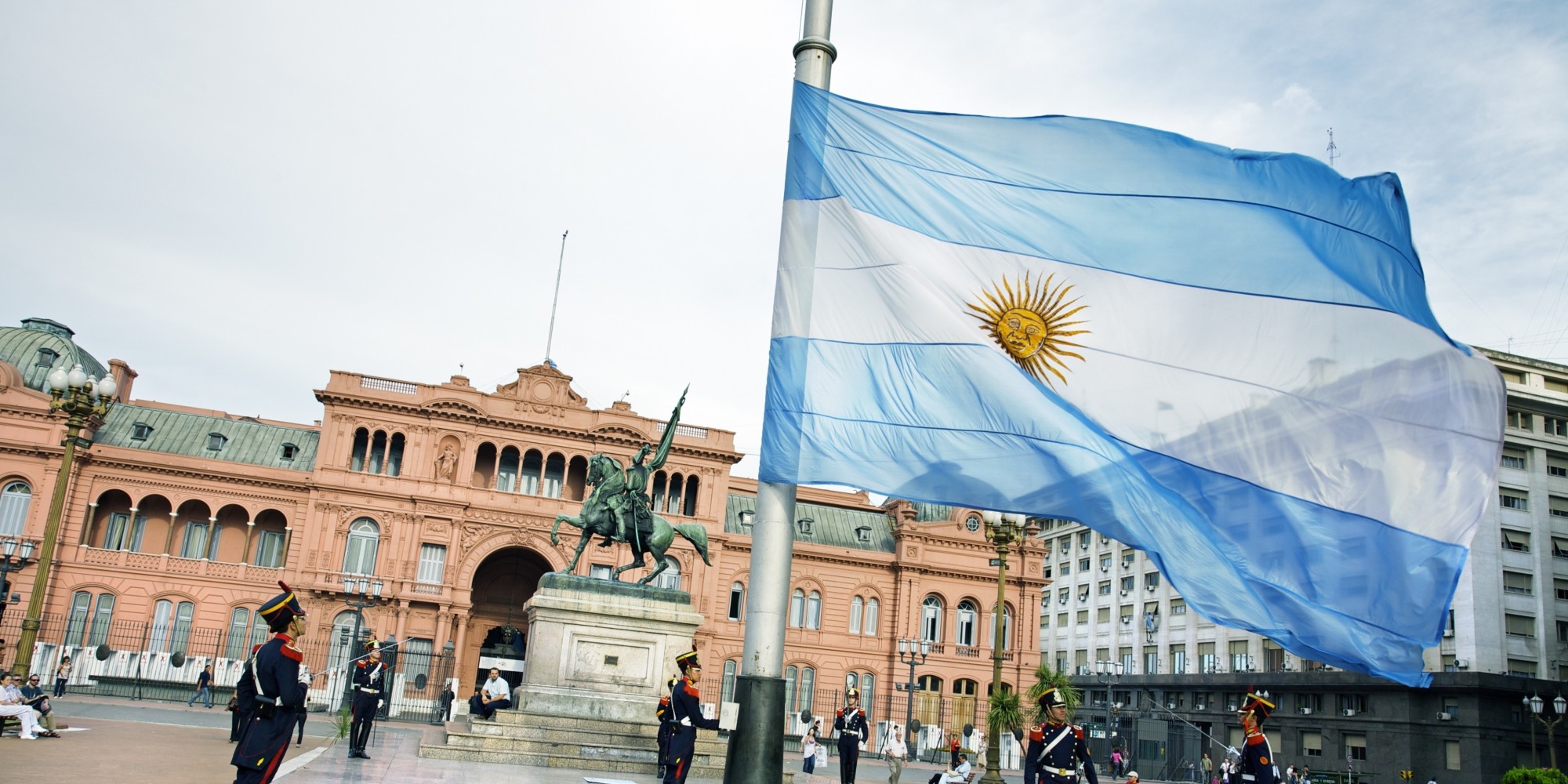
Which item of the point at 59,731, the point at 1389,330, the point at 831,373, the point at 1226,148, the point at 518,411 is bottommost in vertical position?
the point at 59,731

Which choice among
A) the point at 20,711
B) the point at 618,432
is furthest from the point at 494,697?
the point at 618,432

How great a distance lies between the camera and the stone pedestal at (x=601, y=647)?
16781 millimetres

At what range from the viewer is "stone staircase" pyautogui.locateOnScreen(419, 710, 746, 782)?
49.9 feet

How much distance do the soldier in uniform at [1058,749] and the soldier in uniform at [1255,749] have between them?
56.2 inches

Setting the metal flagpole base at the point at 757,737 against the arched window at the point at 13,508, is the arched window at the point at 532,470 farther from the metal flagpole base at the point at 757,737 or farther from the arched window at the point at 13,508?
the metal flagpole base at the point at 757,737

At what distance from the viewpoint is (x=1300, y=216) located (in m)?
8.48

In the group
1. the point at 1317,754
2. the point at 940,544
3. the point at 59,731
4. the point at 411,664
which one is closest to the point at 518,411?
the point at 411,664

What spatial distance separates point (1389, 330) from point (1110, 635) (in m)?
69.6

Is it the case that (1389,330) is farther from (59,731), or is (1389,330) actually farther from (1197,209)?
(59,731)

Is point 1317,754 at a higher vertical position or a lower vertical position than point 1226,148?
lower

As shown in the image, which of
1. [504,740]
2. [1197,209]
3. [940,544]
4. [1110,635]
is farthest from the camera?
[1110,635]

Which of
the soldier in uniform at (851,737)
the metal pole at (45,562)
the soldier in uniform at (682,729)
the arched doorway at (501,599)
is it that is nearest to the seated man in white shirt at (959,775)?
the soldier in uniform at (851,737)

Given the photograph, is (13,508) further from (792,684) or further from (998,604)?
(998,604)

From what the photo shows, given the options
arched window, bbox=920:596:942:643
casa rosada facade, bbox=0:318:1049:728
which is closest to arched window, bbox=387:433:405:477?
casa rosada facade, bbox=0:318:1049:728
